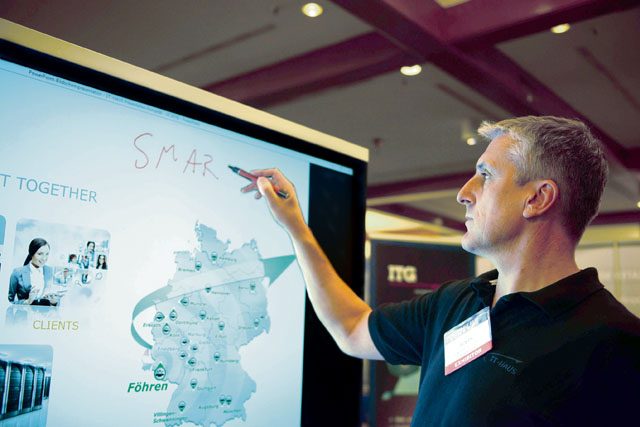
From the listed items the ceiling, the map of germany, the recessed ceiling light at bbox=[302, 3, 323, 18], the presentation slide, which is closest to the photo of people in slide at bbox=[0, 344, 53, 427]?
the presentation slide

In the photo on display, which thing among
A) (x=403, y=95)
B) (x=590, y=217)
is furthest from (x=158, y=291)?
(x=403, y=95)

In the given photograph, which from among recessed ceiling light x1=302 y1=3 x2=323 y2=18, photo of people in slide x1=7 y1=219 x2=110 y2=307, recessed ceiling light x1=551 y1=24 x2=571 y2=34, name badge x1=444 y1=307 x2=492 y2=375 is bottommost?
name badge x1=444 y1=307 x2=492 y2=375

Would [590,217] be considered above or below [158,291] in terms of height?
above

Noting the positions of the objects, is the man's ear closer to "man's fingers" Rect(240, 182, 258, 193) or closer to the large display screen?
the large display screen

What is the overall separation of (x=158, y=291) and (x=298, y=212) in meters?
0.36

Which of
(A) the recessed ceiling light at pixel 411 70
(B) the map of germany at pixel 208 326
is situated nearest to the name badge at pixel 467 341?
(B) the map of germany at pixel 208 326

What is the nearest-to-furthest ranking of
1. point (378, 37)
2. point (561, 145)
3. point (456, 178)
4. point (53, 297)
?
point (53, 297)
point (561, 145)
point (378, 37)
point (456, 178)

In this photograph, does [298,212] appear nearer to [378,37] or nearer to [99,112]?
[99,112]

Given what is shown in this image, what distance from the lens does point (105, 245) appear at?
0.91m

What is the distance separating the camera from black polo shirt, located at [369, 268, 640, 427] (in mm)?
991

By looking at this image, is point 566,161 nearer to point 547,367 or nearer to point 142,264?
point 547,367

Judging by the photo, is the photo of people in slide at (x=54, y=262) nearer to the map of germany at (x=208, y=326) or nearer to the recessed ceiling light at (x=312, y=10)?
the map of germany at (x=208, y=326)

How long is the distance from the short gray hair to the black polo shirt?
0.15m

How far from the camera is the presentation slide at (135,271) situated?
820mm
